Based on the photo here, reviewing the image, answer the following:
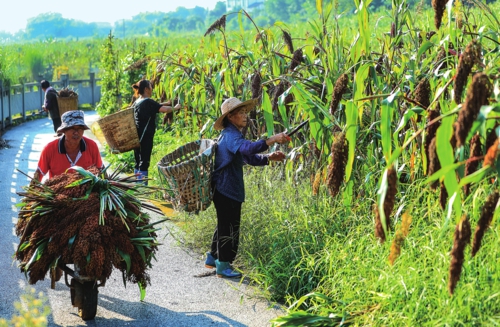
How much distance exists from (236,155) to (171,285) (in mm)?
1310

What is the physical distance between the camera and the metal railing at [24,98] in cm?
2295

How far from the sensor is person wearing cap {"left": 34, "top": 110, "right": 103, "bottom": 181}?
6844mm

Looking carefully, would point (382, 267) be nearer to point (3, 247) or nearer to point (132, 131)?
point (3, 247)

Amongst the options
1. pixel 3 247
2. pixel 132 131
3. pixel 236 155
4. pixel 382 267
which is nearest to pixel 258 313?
pixel 382 267

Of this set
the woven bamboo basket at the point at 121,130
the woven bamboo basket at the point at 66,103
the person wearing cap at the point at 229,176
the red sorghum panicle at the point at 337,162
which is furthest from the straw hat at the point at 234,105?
the woven bamboo basket at the point at 66,103

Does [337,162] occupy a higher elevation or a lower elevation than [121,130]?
higher

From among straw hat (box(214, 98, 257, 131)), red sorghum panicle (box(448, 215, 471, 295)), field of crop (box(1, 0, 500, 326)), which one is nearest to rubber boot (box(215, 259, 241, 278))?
field of crop (box(1, 0, 500, 326))

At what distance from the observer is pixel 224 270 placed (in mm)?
7398

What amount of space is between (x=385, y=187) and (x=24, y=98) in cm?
2336

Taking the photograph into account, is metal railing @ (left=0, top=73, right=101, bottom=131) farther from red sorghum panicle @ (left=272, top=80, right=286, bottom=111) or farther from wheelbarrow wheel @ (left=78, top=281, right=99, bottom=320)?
wheelbarrow wheel @ (left=78, top=281, right=99, bottom=320)

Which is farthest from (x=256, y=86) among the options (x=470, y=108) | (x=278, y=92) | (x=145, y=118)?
(x=470, y=108)

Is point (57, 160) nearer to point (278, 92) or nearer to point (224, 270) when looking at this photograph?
point (224, 270)

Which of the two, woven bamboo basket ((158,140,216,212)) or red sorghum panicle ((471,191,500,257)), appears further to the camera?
woven bamboo basket ((158,140,216,212))

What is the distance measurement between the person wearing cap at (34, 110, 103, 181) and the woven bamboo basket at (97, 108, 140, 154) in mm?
4176
